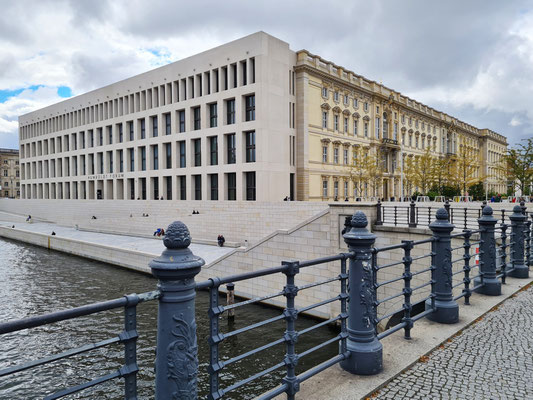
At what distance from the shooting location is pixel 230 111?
1559 inches

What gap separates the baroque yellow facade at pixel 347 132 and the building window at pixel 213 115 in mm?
8973

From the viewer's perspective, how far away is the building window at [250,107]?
1469 inches

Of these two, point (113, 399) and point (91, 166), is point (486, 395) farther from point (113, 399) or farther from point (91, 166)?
point (91, 166)

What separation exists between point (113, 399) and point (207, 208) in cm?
2599

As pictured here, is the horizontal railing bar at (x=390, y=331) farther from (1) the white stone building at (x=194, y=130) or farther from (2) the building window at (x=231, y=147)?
(2) the building window at (x=231, y=147)

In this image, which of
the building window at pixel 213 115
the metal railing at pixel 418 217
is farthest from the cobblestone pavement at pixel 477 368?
the building window at pixel 213 115

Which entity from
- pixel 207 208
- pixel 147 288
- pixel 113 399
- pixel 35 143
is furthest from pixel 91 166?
pixel 113 399

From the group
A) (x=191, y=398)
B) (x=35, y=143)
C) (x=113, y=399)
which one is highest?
(x=35, y=143)

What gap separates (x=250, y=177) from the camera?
3816cm

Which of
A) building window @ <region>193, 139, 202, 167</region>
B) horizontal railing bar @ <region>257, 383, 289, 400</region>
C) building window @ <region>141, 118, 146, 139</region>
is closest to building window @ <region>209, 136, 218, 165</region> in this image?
building window @ <region>193, 139, 202, 167</region>

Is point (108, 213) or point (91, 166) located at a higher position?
point (91, 166)

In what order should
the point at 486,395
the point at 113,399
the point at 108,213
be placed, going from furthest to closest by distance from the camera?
1. the point at 108,213
2. the point at 113,399
3. the point at 486,395

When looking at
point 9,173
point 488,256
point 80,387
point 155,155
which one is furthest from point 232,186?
point 9,173

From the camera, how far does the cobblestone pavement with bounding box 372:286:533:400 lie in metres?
3.68
